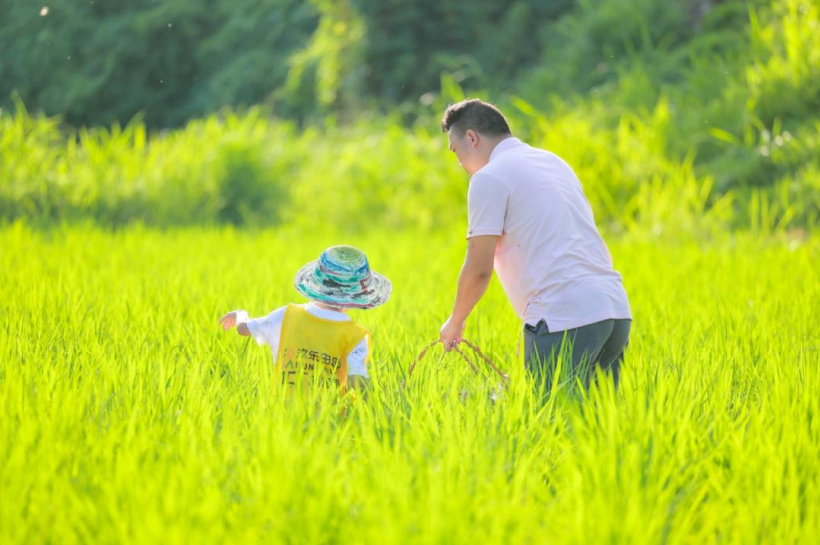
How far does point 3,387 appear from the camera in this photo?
2.53 m

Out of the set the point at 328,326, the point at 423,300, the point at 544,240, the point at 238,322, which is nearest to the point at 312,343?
the point at 328,326

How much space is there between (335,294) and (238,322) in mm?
336

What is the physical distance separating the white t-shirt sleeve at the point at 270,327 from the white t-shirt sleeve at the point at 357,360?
0.22 m

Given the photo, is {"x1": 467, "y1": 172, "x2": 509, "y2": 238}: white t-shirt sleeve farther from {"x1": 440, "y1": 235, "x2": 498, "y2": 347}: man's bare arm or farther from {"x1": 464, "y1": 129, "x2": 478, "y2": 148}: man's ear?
{"x1": 464, "y1": 129, "x2": 478, "y2": 148}: man's ear

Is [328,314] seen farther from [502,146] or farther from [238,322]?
[502,146]

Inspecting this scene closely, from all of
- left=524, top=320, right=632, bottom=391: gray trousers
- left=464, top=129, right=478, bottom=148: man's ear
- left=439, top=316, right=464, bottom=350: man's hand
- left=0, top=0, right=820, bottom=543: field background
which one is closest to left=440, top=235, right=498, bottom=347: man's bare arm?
left=439, top=316, right=464, bottom=350: man's hand

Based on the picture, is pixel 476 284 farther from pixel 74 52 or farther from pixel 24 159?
pixel 74 52

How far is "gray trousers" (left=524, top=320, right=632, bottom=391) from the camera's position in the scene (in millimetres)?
2715

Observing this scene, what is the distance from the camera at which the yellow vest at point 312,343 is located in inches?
97.3

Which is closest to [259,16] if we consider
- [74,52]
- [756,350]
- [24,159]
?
[74,52]

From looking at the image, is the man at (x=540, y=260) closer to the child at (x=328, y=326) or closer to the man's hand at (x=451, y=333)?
the man's hand at (x=451, y=333)

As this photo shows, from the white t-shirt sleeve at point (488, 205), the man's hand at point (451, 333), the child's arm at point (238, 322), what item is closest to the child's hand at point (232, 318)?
the child's arm at point (238, 322)

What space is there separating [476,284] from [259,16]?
19476mm

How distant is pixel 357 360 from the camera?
98.4 inches
